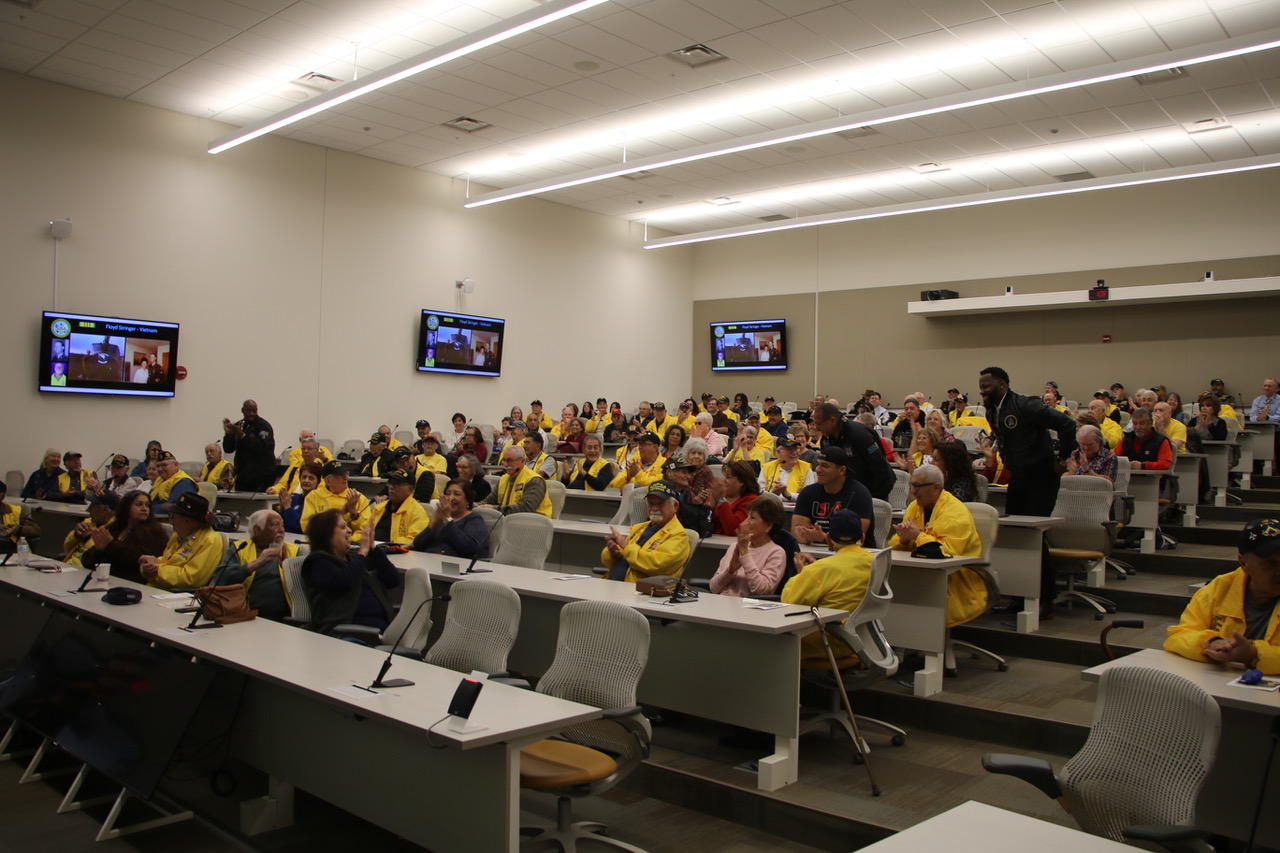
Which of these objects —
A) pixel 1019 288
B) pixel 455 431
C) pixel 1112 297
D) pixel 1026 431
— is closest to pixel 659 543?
pixel 1026 431

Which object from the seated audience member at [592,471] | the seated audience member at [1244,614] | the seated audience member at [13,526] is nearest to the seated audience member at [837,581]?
the seated audience member at [1244,614]

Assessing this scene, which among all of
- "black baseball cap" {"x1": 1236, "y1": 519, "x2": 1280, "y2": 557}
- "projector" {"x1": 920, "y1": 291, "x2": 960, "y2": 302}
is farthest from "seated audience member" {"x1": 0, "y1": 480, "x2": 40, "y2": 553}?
"projector" {"x1": 920, "y1": 291, "x2": 960, "y2": 302}

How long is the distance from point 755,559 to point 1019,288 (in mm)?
11760

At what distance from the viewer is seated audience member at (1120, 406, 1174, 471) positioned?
810 cm

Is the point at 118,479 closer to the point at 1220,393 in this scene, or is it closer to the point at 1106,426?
the point at 1106,426

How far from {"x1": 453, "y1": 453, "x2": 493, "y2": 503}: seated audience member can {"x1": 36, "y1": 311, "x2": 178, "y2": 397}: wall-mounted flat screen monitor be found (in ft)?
19.2

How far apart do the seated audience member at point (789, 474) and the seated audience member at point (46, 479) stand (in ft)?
24.0

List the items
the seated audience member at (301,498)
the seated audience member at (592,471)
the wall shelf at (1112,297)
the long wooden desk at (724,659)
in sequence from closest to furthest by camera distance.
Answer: the long wooden desk at (724,659) < the seated audience member at (301,498) < the seated audience member at (592,471) < the wall shelf at (1112,297)

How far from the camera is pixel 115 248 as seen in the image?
10.9m

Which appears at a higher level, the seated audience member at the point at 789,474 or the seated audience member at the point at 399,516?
the seated audience member at the point at 789,474

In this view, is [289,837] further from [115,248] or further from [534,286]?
[534,286]

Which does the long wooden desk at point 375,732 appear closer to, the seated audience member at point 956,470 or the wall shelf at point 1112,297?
the seated audience member at point 956,470

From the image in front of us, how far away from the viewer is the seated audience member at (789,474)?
7934mm

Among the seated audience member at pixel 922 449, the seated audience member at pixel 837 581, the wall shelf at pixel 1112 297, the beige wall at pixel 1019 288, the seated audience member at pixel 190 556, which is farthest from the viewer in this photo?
the beige wall at pixel 1019 288
